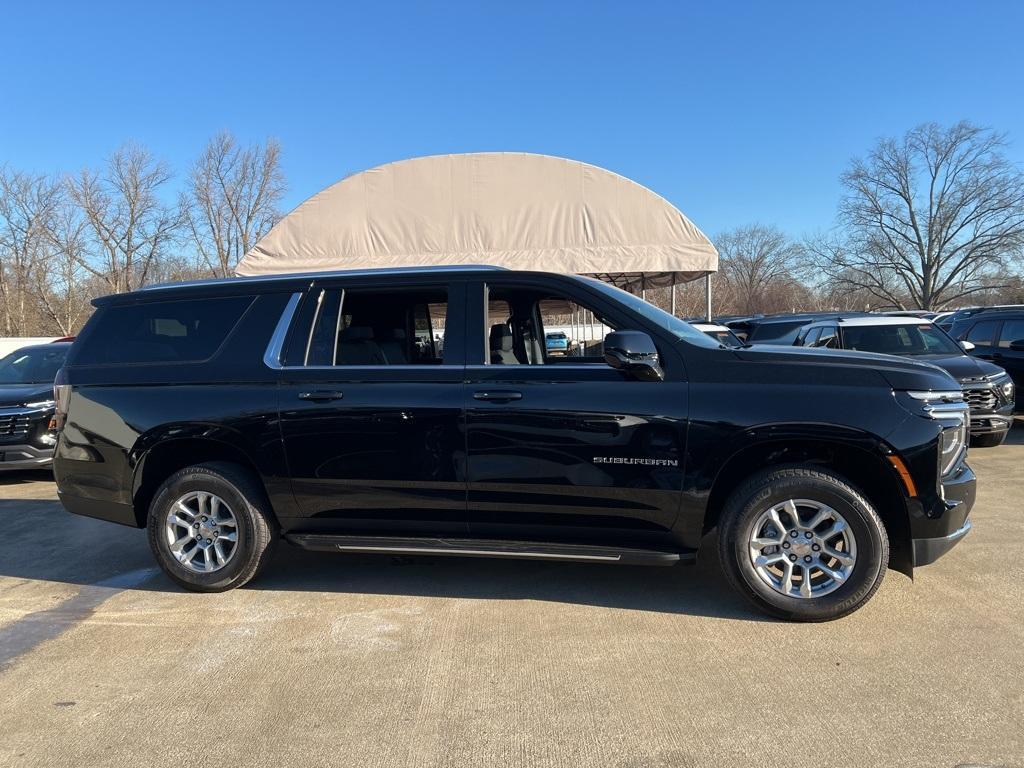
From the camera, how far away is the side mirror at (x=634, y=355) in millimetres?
3438

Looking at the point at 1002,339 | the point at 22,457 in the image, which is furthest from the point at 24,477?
the point at 1002,339

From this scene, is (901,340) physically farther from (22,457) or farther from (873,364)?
(22,457)

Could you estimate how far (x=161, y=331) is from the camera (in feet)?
13.9

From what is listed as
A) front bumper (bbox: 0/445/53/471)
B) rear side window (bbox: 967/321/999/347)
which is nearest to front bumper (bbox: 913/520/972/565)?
front bumper (bbox: 0/445/53/471)

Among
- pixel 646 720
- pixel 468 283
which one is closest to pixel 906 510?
pixel 646 720

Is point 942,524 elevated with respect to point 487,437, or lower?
lower

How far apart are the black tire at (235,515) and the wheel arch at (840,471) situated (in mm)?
2658

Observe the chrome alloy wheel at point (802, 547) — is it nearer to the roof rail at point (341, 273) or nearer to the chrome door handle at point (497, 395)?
the chrome door handle at point (497, 395)

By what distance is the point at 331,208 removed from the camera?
1373 centimetres

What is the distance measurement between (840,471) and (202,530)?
12.5ft

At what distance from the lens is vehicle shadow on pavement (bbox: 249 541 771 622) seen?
3.88m

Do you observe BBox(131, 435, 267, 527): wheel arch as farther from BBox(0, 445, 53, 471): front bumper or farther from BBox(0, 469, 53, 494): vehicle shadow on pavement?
BBox(0, 469, 53, 494): vehicle shadow on pavement

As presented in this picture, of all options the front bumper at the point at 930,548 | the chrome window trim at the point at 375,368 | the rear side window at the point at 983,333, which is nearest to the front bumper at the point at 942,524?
the front bumper at the point at 930,548

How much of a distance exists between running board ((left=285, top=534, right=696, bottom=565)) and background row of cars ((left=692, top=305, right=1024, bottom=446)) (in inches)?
138
